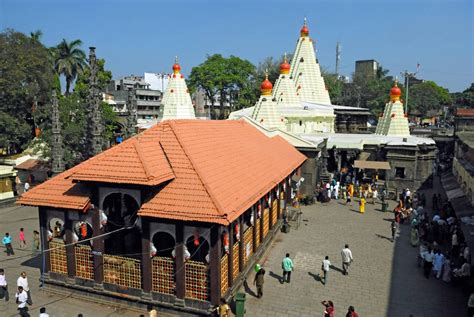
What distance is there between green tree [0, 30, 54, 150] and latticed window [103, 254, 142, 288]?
98.5ft

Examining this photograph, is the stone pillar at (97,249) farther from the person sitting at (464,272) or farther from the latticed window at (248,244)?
the person sitting at (464,272)

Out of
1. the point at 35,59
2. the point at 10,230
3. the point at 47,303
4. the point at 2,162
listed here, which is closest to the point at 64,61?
the point at 35,59

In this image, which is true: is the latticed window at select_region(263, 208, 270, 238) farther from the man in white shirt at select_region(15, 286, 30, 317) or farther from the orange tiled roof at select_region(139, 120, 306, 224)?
the man in white shirt at select_region(15, 286, 30, 317)

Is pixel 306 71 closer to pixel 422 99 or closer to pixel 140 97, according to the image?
pixel 140 97

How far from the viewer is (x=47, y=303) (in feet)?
39.3

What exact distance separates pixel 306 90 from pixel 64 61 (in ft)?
101

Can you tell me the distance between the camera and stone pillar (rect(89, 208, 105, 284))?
11.9m

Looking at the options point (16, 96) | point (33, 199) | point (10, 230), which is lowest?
point (10, 230)

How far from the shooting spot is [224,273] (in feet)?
37.7

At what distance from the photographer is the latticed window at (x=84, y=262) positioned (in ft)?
40.2

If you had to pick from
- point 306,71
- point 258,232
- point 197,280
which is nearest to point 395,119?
point 306,71

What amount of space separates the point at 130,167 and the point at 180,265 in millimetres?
3226

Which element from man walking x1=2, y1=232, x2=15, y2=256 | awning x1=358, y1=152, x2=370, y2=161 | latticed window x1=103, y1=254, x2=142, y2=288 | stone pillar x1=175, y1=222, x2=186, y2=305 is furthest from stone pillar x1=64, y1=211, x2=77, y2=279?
awning x1=358, y1=152, x2=370, y2=161

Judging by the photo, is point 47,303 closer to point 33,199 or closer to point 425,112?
point 33,199
